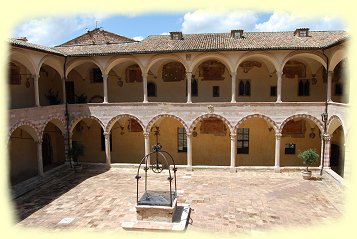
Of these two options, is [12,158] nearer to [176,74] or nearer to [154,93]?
[154,93]

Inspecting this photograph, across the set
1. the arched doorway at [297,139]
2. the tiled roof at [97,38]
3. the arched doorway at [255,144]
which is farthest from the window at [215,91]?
the tiled roof at [97,38]

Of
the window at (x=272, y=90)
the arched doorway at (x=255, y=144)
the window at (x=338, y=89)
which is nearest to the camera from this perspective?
the window at (x=338, y=89)

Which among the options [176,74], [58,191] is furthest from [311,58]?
[58,191]

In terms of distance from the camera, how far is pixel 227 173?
61.9 ft

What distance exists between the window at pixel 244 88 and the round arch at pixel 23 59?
13.2 metres

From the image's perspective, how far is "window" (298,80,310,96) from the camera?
20797mm

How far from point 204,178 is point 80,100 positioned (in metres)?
11.2

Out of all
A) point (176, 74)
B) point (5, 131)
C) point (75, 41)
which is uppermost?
point (75, 41)

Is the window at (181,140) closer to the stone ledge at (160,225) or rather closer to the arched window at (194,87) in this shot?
the arched window at (194,87)

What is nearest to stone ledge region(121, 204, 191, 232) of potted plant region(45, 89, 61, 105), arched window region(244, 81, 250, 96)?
arched window region(244, 81, 250, 96)

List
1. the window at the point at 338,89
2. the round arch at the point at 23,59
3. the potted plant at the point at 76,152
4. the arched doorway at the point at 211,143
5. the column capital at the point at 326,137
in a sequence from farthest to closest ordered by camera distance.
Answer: the arched doorway at the point at 211,143
the window at the point at 338,89
the potted plant at the point at 76,152
the column capital at the point at 326,137
the round arch at the point at 23,59

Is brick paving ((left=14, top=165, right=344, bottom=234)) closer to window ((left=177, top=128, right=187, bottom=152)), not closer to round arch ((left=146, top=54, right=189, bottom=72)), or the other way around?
window ((left=177, top=128, right=187, bottom=152))

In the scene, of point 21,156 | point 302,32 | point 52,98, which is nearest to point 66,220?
point 21,156

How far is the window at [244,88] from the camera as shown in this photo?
21281 millimetres
